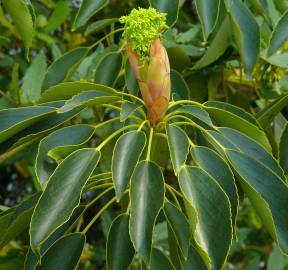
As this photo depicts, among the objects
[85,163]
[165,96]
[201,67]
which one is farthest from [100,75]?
[85,163]

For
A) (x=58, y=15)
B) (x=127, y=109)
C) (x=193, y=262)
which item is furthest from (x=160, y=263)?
(x=58, y=15)

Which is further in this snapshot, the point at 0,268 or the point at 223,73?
the point at 223,73

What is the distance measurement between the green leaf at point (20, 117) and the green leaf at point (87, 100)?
7 cm

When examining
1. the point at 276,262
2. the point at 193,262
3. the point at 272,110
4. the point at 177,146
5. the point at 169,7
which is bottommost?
the point at 276,262

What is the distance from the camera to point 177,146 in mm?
1109

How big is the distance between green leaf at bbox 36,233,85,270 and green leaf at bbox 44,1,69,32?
1.02 metres

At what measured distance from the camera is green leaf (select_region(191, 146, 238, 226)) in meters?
1.11

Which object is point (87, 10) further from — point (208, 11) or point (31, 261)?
point (31, 261)

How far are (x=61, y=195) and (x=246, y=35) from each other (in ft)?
1.89

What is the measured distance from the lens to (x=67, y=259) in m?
1.19

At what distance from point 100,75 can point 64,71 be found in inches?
3.9

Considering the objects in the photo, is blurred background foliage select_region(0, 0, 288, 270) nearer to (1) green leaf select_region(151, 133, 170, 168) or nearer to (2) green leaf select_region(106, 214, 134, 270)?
(1) green leaf select_region(151, 133, 170, 168)

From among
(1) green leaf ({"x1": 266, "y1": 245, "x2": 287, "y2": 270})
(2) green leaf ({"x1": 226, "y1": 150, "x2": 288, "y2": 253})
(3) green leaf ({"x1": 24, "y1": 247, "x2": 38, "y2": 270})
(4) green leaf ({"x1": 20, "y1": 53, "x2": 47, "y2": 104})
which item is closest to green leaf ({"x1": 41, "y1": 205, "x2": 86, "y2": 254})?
(3) green leaf ({"x1": 24, "y1": 247, "x2": 38, "y2": 270})

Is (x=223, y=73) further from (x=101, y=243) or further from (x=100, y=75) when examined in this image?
(x=101, y=243)
